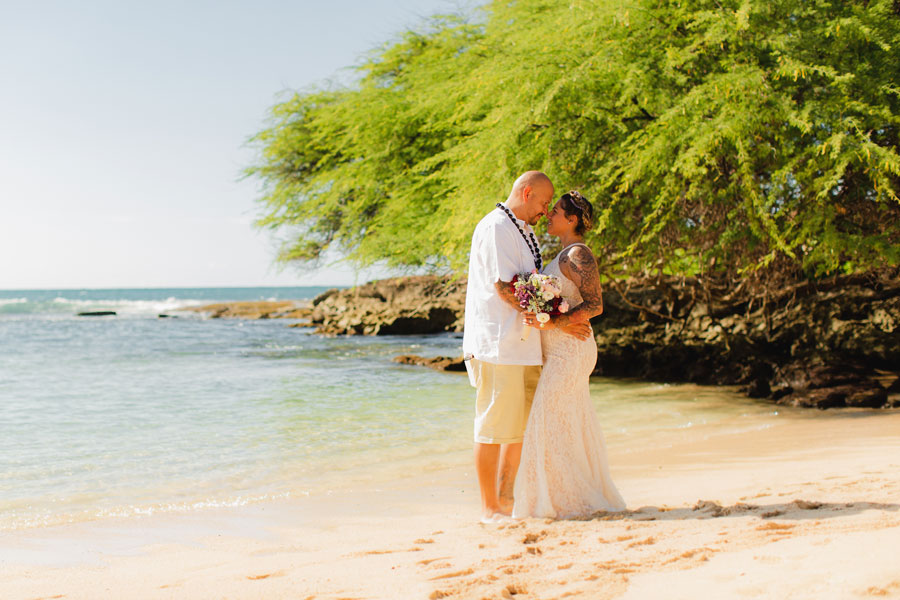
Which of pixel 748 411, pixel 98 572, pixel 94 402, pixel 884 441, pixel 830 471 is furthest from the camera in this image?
pixel 94 402

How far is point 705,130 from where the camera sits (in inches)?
352

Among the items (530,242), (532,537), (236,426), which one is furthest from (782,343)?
(532,537)

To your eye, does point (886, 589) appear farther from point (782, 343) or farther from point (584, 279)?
point (782, 343)

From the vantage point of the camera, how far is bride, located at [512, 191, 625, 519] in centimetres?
475

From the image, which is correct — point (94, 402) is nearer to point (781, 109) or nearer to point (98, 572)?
point (98, 572)

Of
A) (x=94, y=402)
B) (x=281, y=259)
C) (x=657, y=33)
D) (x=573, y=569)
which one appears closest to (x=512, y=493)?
(x=573, y=569)

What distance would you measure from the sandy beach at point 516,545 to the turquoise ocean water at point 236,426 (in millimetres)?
955

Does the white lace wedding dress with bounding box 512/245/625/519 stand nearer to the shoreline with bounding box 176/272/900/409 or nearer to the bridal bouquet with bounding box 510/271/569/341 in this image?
the bridal bouquet with bounding box 510/271/569/341

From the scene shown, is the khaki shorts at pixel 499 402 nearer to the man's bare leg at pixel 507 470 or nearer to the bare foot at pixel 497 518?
the man's bare leg at pixel 507 470

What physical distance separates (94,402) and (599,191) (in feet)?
30.8

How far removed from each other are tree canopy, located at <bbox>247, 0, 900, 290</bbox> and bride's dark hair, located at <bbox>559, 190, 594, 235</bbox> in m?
4.45

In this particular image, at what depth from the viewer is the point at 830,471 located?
234 inches

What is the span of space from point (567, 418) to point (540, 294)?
0.90 m

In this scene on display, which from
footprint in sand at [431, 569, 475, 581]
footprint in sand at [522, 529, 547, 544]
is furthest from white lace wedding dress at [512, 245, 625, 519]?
footprint in sand at [431, 569, 475, 581]
